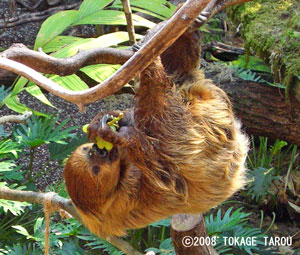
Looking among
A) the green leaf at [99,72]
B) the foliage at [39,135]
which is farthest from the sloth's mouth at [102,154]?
the foliage at [39,135]

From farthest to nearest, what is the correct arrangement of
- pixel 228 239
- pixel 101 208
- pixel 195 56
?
pixel 228 239 → pixel 195 56 → pixel 101 208

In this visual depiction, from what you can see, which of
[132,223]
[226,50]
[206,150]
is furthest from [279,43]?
[132,223]

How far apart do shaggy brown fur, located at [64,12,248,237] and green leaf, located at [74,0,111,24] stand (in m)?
2.18

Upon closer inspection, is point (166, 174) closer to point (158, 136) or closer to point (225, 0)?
point (158, 136)

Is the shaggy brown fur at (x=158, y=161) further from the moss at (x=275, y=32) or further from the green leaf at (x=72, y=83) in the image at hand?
the moss at (x=275, y=32)

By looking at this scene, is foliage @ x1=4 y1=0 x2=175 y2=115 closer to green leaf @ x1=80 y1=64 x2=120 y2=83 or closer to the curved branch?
green leaf @ x1=80 y1=64 x2=120 y2=83

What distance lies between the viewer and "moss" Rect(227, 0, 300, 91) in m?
4.25

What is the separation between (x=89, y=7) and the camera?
472 centimetres

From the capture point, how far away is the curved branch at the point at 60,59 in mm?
2266

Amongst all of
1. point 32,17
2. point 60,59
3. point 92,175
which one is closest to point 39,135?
point 92,175

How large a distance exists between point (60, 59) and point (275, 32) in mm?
2669

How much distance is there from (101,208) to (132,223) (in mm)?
212

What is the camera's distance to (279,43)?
4.32 m

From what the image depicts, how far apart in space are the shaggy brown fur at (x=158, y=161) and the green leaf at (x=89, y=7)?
2.18 metres
